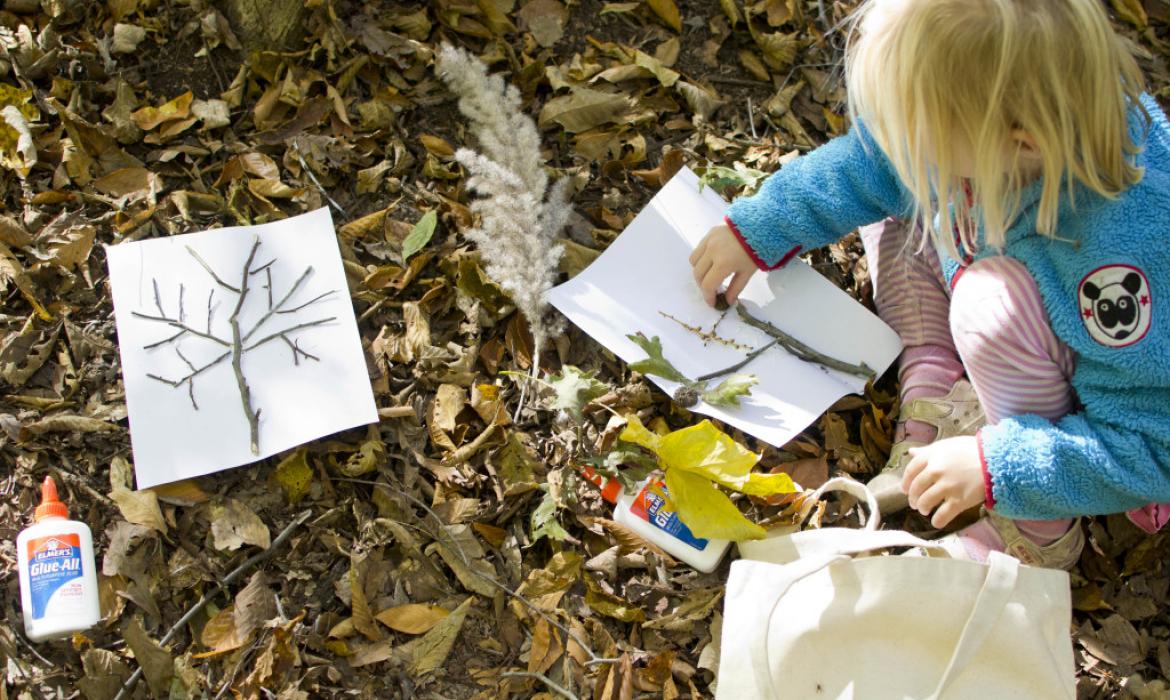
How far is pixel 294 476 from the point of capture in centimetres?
174

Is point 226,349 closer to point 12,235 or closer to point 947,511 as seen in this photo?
point 12,235

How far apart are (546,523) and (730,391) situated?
1.45ft

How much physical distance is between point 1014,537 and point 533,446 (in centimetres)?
90

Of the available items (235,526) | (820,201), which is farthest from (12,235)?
(820,201)

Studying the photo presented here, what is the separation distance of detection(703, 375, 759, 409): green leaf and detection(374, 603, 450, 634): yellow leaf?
0.64 meters

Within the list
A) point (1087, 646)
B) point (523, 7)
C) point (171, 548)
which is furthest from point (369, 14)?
point (1087, 646)

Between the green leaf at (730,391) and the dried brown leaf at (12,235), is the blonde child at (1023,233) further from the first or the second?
the dried brown leaf at (12,235)

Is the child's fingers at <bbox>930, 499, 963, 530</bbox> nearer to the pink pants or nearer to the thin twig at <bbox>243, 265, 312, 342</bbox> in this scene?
the pink pants

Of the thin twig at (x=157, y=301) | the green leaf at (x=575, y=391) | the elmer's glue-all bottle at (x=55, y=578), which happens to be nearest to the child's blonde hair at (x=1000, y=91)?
the green leaf at (x=575, y=391)

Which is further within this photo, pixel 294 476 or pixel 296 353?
pixel 296 353

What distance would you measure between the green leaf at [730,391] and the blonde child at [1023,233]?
31 cm

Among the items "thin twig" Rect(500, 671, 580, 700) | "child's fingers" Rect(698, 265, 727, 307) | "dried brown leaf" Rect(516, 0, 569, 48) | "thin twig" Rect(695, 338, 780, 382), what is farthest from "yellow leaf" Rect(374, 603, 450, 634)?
"dried brown leaf" Rect(516, 0, 569, 48)

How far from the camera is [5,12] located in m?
2.09

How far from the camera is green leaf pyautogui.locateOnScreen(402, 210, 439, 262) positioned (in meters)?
1.99
